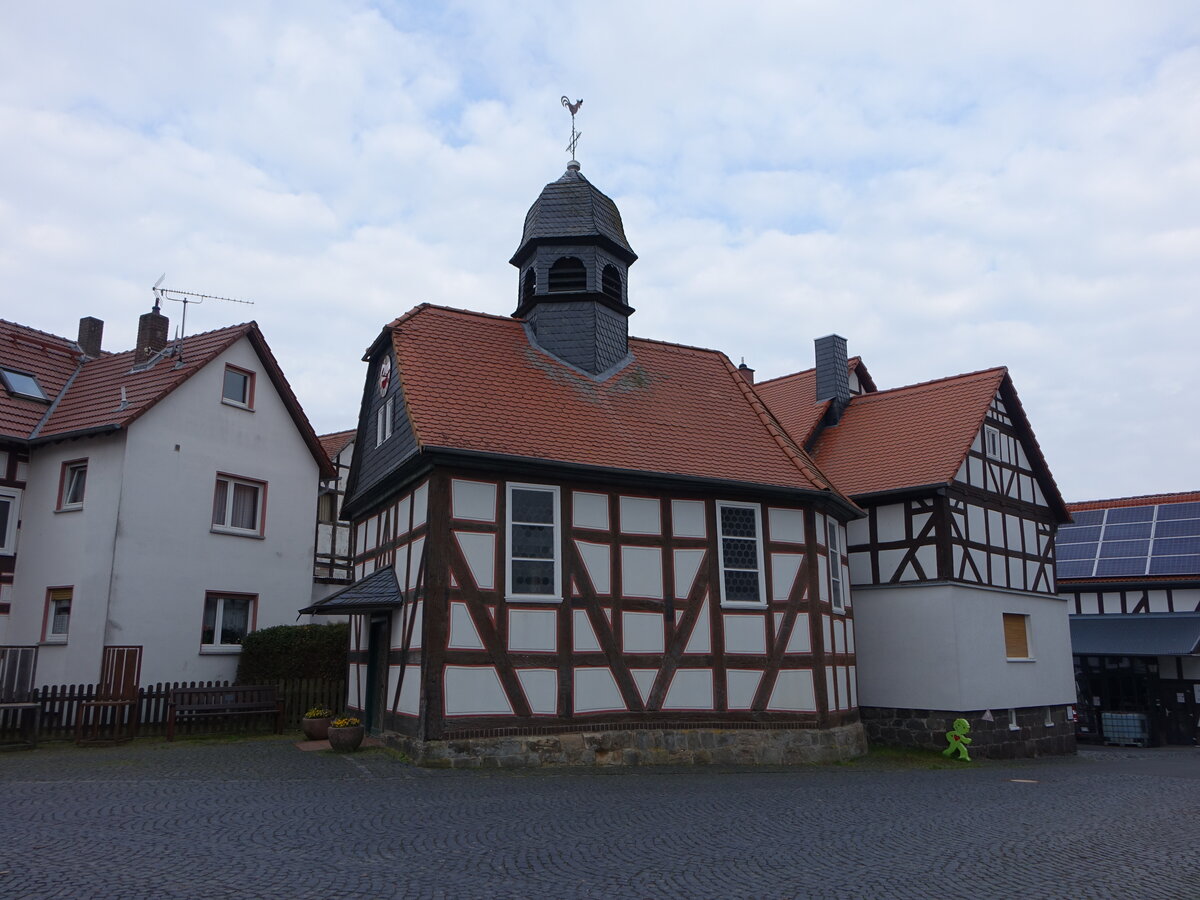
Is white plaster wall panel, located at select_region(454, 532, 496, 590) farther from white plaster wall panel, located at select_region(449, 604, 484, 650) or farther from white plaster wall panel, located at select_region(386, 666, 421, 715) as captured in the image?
white plaster wall panel, located at select_region(386, 666, 421, 715)

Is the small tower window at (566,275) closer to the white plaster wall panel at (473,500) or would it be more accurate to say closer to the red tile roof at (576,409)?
the red tile roof at (576,409)

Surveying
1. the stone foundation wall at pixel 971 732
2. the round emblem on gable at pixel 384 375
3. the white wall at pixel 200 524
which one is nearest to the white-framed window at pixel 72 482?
the white wall at pixel 200 524

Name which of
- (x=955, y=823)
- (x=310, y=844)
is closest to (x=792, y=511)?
(x=955, y=823)

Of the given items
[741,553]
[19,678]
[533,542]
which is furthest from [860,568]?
[19,678]

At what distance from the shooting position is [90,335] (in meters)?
26.9

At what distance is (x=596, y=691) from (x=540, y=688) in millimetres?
1023

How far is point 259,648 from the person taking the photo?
21.5 meters

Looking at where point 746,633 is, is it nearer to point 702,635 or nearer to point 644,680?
point 702,635

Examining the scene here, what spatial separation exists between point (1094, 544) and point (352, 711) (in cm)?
2738

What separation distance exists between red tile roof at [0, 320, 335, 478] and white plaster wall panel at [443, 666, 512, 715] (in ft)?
34.0

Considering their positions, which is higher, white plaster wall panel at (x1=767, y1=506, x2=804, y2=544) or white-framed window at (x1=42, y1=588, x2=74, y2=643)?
white plaster wall panel at (x1=767, y1=506, x2=804, y2=544)

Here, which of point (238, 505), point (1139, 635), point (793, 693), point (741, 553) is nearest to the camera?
point (793, 693)

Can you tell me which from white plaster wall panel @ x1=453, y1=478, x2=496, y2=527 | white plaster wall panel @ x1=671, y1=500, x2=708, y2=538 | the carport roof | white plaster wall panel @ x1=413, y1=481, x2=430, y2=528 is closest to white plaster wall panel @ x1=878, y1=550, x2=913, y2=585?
white plaster wall panel @ x1=671, y1=500, x2=708, y2=538

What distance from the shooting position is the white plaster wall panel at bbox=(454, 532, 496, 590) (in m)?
15.2
